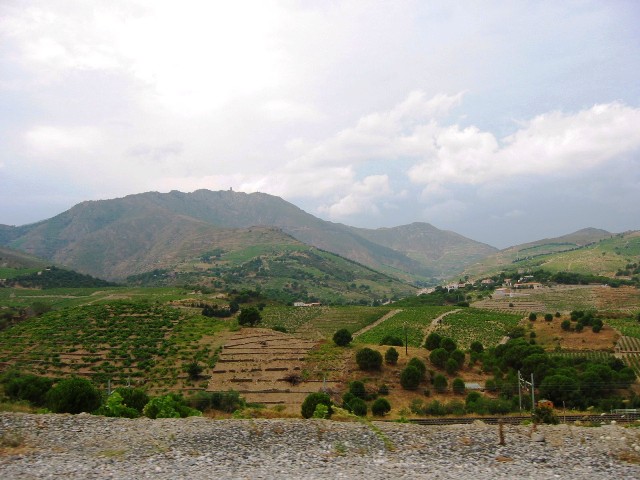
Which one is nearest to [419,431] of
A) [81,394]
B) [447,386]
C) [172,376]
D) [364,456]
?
[364,456]

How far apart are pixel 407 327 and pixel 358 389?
1587 inches

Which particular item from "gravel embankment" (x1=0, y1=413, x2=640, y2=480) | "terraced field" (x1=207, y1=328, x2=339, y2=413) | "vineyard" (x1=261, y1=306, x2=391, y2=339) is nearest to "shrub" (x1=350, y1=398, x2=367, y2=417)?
"terraced field" (x1=207, y1=328, x2=339, y2=413)

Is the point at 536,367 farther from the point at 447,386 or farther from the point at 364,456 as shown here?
the point at 364,456

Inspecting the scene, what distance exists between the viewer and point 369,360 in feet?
136

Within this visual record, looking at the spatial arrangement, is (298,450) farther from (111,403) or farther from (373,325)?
(373,325)

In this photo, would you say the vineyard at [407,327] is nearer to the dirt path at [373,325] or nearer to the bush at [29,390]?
the dirt path at [373,325]

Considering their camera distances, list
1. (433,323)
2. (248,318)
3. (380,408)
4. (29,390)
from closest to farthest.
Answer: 1. (29,390)
2. (380,408)
3. (248,318)
4. (433,323)

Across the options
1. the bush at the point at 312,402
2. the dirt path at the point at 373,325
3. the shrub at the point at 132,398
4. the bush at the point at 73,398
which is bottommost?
the dirt path at the point at 373,325

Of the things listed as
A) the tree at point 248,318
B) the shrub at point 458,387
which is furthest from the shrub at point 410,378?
the tree at point 248,318

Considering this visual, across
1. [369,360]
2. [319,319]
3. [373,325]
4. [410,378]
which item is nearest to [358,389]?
[369,360]

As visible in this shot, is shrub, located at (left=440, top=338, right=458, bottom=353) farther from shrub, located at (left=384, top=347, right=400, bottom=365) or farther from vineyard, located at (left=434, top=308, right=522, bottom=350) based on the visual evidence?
vineyard, located at (left=434, top=308, right=522, bottom=350)

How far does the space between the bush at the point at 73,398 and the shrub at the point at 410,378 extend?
27773 millimetres

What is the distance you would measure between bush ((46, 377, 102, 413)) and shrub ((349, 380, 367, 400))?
23.2m

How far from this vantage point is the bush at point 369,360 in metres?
41.6
